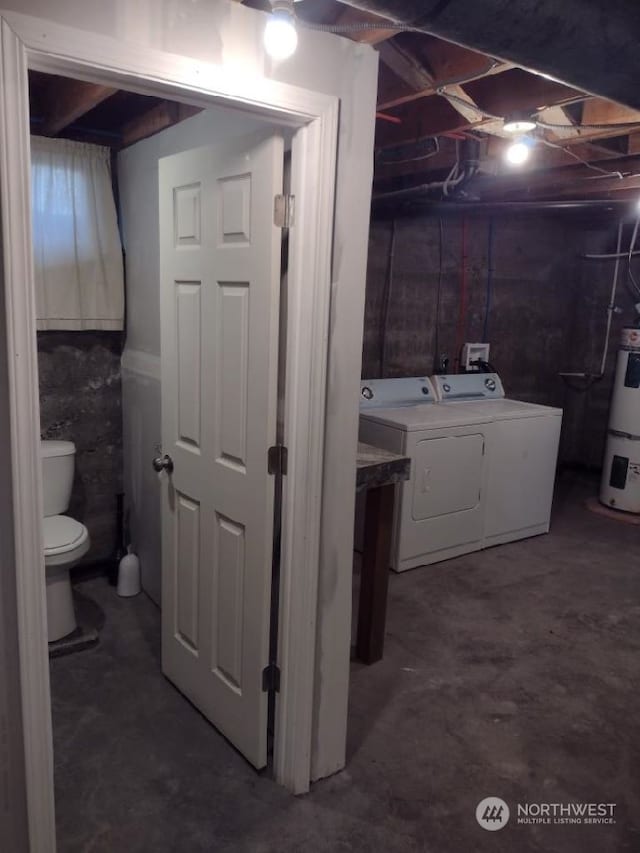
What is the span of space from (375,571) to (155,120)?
82.1 inches

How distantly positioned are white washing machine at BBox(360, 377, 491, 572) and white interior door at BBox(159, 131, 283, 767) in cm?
148

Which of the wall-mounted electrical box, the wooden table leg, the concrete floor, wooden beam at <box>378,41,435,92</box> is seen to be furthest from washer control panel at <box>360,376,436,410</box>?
wooden beam at <box>378,41,435,92</box>

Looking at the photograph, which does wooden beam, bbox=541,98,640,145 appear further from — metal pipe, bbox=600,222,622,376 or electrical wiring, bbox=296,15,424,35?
metal pipe, bbox=600,222,622,376

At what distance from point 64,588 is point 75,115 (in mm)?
1892

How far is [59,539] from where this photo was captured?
2750mm

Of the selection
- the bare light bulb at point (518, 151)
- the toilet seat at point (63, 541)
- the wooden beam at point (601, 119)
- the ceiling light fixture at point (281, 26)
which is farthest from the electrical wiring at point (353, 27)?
the toilet seat at point (63, 541)

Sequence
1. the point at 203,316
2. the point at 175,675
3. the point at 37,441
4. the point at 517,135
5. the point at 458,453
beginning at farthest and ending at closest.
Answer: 1. the point at 458,453
2. the point at 517,135
3. the point at 175,675
4. the point at 203,316
5. the point at 37,441

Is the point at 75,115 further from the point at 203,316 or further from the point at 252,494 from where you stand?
the point at 252,494

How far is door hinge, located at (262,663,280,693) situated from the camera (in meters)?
2.05

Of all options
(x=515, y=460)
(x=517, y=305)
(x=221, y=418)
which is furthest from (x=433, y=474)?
(x=517, y=305)

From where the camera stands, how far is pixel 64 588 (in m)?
2.81

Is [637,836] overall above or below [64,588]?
below

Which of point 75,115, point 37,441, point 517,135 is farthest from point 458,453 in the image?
point 37,441

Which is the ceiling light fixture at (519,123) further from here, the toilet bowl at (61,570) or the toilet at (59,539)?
the toilet bowl at (61,570)
